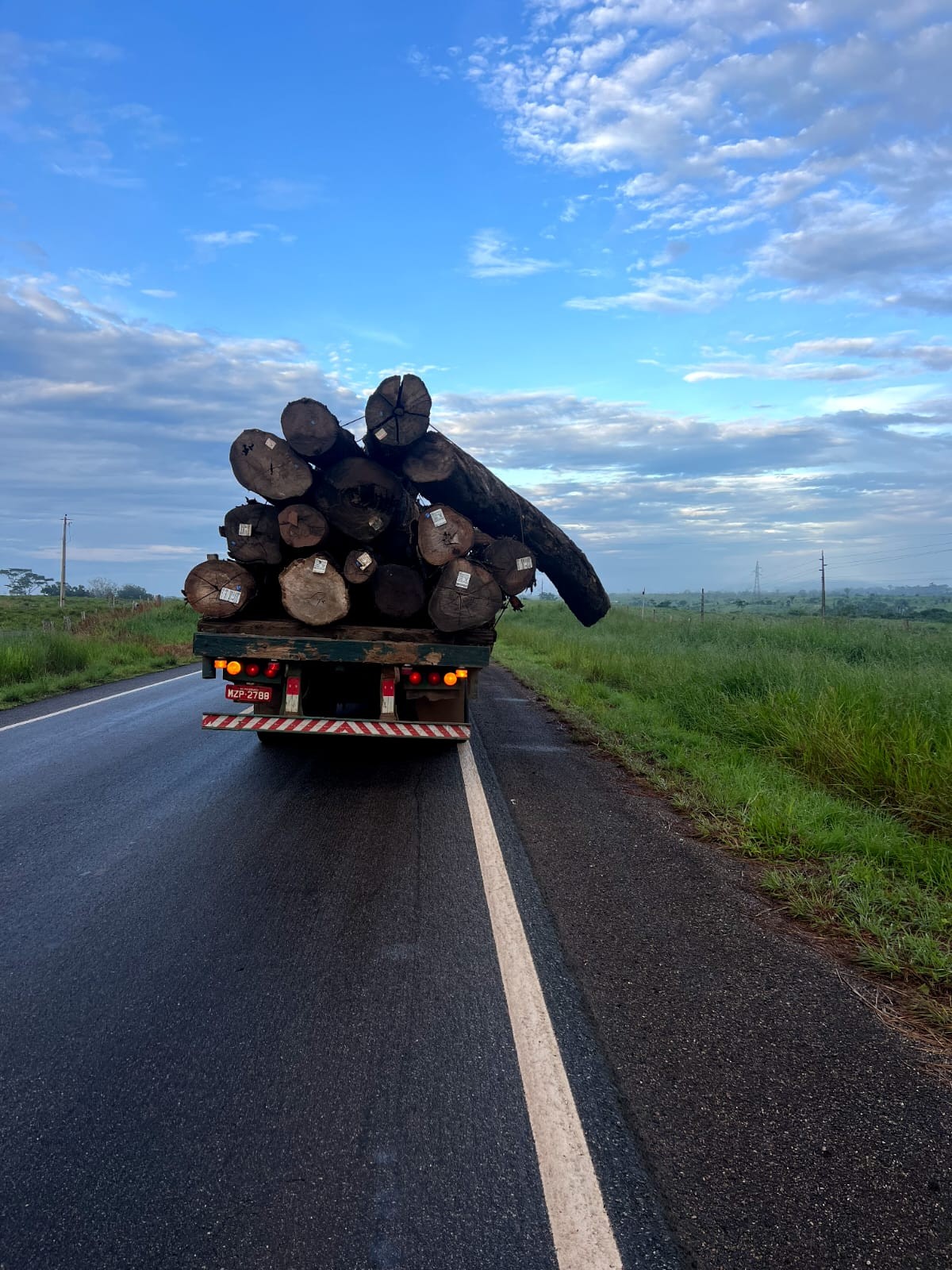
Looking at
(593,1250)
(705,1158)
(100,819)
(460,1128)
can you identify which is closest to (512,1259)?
(593,1250)

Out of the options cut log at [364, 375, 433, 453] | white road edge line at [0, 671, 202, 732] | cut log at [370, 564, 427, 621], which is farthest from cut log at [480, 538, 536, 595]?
white road edge line at [0, 671, 202, 732]

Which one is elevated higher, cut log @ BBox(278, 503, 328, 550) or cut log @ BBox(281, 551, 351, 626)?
cut log @ BBox(278, 503, 328, 550)

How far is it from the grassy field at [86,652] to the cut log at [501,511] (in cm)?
797

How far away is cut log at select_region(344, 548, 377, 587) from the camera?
6.93 m

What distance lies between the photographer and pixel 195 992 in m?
3.46

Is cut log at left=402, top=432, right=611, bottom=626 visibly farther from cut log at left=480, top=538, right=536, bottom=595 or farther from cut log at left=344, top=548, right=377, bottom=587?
cut log at left=344, top=548, right=377, bottom=587

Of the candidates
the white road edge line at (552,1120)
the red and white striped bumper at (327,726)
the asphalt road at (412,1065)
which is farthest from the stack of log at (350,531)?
the white road edge line at (552,1120)

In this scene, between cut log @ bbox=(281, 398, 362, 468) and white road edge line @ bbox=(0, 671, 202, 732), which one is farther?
white road edge line @ bbox=(0, 671, 202, 732)

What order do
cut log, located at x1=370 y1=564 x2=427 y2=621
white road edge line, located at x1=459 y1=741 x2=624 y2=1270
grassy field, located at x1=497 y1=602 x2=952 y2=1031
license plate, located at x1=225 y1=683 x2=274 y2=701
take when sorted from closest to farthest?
1. white road edge line, located at x1=459 y1=741 x2=624 y2=1270
2. grassy field, located at x1=497 y1=602 x2=952 y2=1031
3. license plate, located at x1=225 y1=683 x2=274 y2=701
4. cut log, located at x1=370 y1=564 x2=427 y2=621

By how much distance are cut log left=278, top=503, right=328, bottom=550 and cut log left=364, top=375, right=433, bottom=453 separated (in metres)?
0.84

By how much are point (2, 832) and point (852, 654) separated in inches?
519

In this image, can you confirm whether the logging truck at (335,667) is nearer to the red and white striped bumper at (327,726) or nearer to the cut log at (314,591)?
the red and white striped bumper at (327,726)

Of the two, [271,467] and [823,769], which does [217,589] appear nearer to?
[271,467]

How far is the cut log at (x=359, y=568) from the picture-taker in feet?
22.7
